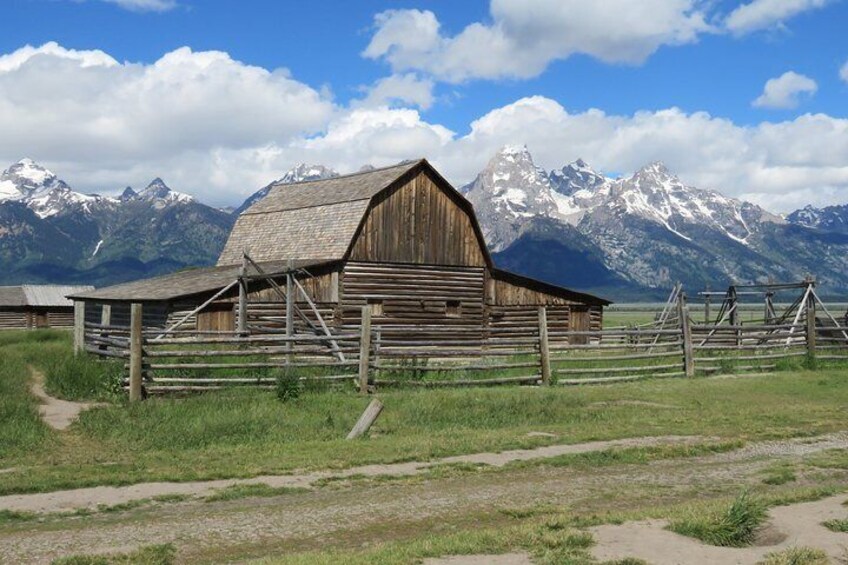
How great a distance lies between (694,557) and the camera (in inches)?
304

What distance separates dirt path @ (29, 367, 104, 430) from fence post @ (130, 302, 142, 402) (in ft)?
2.55

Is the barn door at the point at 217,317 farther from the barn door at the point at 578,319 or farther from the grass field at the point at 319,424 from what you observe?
the barn door at the point at 578,319

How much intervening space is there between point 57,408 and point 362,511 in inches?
394

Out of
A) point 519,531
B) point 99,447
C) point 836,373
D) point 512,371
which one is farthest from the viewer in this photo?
point 836,373

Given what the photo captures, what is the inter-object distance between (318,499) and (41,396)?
10533mm

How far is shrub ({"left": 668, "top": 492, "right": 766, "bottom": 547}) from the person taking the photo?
27.0ft

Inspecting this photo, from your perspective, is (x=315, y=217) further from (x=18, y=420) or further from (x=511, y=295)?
(x=18, y=420)

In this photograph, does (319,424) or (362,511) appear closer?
(362,511)

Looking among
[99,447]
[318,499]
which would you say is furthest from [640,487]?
[99,447]

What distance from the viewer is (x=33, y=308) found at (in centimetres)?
7906

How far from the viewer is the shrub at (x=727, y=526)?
822 centimetres

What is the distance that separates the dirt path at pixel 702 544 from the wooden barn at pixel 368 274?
80.4 ft

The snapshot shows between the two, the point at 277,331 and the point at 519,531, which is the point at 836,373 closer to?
the point at 277,331

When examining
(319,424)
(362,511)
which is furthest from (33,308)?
(362,511)
